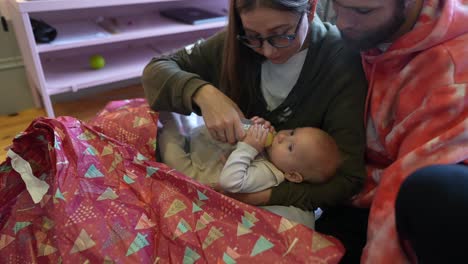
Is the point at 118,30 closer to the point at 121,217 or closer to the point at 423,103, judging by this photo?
the point at 121,217

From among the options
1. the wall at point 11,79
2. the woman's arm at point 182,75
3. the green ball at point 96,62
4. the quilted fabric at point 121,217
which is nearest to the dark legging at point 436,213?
the quilted fabric at point 121,217

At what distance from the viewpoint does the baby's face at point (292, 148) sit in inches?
38.9

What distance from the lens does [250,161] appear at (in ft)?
3.40

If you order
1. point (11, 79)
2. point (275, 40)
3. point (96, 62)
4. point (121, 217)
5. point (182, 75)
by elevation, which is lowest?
point (11, 79)

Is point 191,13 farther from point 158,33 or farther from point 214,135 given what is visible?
point 214,135

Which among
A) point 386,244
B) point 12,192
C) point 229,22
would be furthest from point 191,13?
point 386,244

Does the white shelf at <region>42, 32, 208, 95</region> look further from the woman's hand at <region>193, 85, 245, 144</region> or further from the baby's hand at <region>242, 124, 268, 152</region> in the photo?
the baby's hand at <region>242, 124, 268, 152</region>

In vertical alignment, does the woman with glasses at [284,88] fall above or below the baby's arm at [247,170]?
above

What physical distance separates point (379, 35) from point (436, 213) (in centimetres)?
43

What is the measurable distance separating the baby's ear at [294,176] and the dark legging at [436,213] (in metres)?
0.38

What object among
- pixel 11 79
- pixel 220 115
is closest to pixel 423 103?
pixel 220 115

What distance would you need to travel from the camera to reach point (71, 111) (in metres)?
2.23

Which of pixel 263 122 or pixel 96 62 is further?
pixel 96 62

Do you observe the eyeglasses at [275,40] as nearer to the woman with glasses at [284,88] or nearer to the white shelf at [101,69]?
the woman with glasses at [284,88]
